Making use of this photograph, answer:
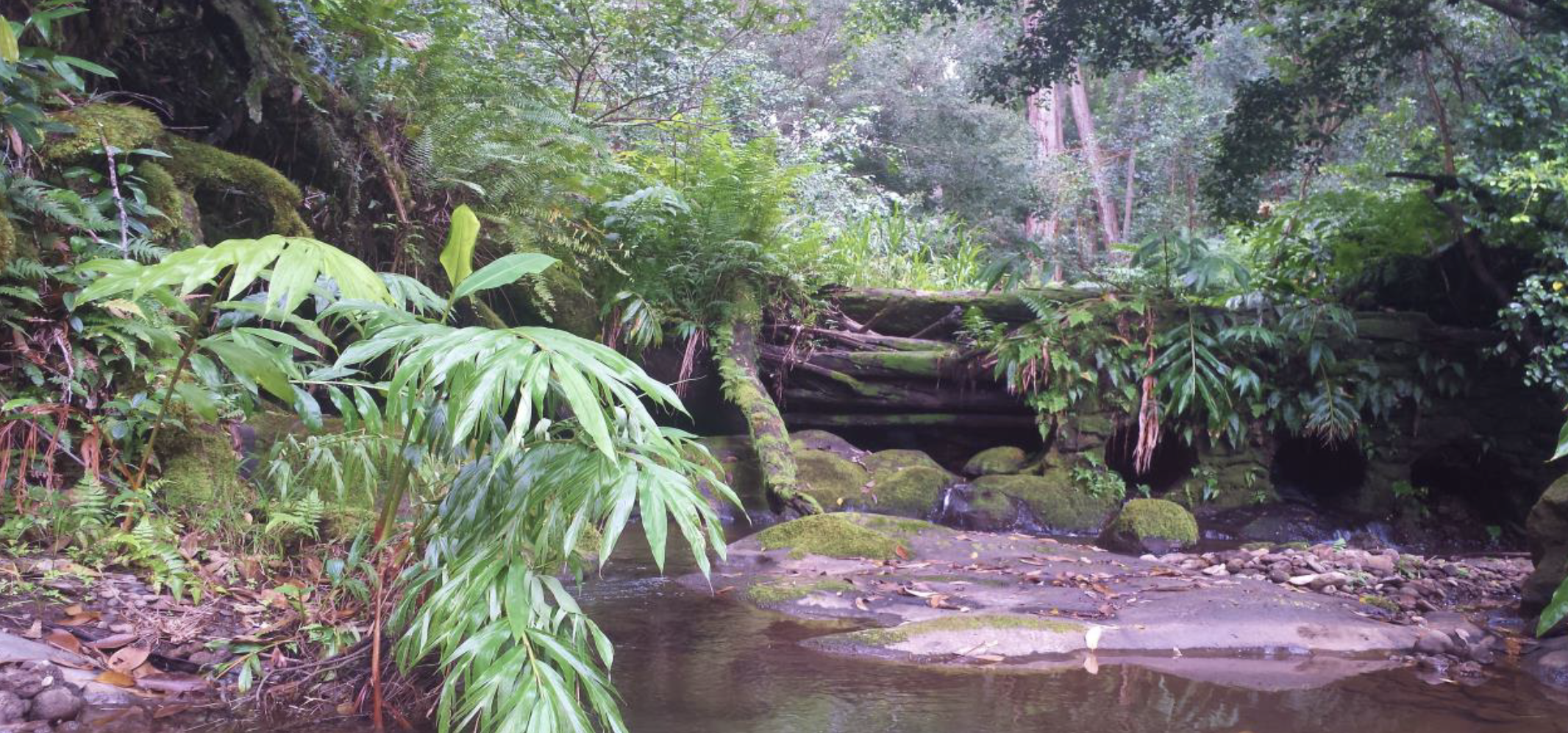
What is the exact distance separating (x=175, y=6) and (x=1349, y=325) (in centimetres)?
776

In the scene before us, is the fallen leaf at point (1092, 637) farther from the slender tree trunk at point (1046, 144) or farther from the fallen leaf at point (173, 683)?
the slender tree trunk at point (1046, 144)

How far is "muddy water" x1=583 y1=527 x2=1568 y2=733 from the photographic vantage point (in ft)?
9.34

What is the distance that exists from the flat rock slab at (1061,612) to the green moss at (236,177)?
2751 mm

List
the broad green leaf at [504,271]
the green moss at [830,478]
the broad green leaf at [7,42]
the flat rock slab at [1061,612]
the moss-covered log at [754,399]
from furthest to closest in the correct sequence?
the green moss at [830,478]
the moss-covered log at [754,399]
the flat rock slab at [1061,612]
the broad green leaf at [7,42]
the broad green leaf at [504,271]

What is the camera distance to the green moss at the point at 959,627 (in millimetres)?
3615

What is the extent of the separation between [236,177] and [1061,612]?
4.36 m

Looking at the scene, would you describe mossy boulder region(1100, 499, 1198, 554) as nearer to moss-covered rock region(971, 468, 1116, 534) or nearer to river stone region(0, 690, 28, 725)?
moss-covered rock region(971, 468, 1116, 534)

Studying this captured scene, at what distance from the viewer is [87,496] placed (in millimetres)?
3074

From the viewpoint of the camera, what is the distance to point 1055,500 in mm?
7312

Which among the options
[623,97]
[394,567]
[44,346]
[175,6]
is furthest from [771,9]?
[394,567]

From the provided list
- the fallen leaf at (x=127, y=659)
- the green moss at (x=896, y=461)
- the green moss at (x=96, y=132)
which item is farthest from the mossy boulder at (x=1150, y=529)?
the green moss at (x=96, y=132)

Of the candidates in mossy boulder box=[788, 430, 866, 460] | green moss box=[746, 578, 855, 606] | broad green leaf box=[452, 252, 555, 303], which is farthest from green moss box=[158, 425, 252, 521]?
mossy boulder box=[788, 430, 866, 460]

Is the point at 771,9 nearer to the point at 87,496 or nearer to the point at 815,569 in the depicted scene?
the point at 815,569

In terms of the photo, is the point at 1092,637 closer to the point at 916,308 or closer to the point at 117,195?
the point at 117,195
